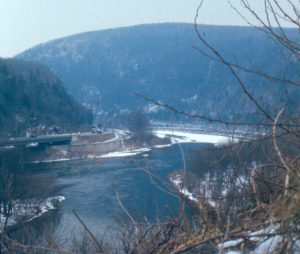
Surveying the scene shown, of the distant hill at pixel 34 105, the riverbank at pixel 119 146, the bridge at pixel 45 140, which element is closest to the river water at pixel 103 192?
the riverbank at pixel 119 146

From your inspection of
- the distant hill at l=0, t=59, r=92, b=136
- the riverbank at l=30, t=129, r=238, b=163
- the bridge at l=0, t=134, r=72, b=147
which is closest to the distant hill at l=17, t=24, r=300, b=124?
the distant hill at l=0, t=59, r=92, b=136

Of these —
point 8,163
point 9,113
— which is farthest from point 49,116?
point 8,163

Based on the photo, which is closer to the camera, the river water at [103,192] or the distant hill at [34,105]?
the river water at [103,192]

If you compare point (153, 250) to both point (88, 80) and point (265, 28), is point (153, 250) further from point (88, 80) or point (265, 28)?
point (88, 80)

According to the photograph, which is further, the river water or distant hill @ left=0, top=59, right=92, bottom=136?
distant hill @ left=0, top=59, right=92, bottom=136

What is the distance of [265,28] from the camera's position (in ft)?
3.26

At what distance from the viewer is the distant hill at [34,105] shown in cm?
2256

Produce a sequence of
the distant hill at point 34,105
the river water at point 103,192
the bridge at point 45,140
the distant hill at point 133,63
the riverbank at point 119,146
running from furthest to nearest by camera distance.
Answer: the distant hill at point 133,63
the distant hill at point 34,105
the bridge at point 45,140
the riverbank at point 119,146
the river water at point 103,192

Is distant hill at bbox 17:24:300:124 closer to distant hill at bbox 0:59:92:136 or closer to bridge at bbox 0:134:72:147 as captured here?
distant hill at bbox 0:59:92:136

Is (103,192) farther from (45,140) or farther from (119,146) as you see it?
(45,140)

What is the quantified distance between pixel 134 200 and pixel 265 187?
744 centimetres

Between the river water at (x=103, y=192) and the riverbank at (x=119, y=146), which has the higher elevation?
the river water at (x=103, y=192)

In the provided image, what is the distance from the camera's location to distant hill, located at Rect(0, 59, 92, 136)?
22562 mm

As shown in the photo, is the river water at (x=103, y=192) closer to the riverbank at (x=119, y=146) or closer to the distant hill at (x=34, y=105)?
the riverbank at (x=119, y=146)
